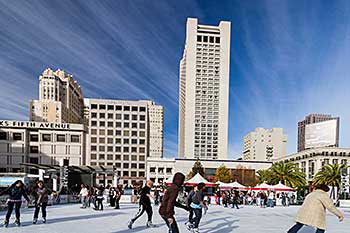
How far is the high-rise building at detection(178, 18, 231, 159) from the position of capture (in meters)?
141

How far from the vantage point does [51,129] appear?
69.4 m

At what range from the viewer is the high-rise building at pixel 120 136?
9394 cm

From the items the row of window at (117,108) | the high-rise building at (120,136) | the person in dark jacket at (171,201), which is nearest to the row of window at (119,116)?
the high-rise building at (120,136)

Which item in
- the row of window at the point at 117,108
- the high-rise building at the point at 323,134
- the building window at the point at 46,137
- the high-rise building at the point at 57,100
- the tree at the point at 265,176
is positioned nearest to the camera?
the tree at the point at 265,176

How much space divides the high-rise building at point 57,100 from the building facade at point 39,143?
54.9 meters

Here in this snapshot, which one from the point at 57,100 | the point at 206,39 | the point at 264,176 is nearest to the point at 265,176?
the point at 264,176

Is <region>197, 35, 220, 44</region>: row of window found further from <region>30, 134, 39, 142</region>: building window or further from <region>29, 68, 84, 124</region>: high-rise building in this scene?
<region>30, 134, 39, 142</region>: building window

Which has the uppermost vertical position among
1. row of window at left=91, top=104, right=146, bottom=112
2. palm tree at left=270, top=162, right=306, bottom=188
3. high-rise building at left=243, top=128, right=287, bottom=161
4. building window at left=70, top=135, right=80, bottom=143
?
row of window at left=91, top=104, right=146, bottom=112

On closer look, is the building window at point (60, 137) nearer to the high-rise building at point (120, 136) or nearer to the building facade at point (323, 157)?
the high-rise building at point (120, 136)

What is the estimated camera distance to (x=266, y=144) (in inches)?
6757

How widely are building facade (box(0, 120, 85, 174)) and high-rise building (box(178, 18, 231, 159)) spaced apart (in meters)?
76.4

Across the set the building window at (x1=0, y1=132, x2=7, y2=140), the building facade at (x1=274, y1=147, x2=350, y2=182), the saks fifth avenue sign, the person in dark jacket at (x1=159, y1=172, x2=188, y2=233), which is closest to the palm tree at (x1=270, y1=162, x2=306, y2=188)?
the building facade at (x1=274, y1=147, x2=350, y2=182)

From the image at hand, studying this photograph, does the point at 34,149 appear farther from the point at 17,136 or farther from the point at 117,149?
the point at 117,149

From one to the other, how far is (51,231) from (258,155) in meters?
169
